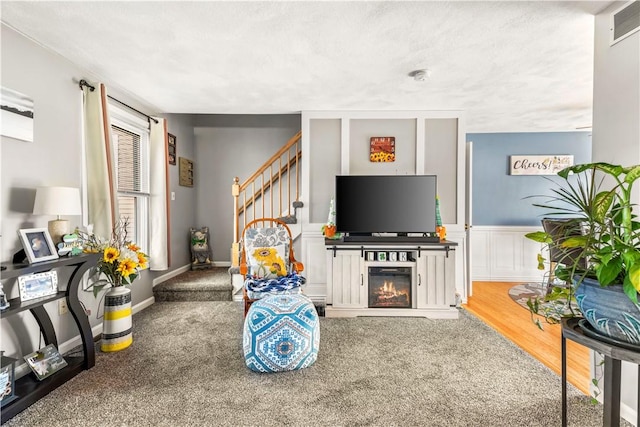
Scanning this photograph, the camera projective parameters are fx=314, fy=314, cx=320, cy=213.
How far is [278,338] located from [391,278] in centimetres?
177

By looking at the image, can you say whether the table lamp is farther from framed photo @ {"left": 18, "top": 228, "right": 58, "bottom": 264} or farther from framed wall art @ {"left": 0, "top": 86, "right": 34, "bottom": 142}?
framed wall art @ {"left": 0, "top": 86, "right": 34, "bottom": 142}

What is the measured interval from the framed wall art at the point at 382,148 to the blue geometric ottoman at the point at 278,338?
2381mm

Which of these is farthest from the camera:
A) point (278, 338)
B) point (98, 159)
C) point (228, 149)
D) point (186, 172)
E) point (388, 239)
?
point (228, 149)

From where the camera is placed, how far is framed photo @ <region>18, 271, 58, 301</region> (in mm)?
2004

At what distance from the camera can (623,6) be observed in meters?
1.87

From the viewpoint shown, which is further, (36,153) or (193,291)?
(193,291)

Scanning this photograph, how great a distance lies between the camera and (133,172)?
3822 mm

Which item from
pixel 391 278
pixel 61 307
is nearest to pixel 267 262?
pixel 391 278

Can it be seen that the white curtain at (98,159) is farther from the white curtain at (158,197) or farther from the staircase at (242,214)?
the staircase at (242,214)

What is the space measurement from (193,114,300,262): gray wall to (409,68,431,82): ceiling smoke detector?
2.55 metres

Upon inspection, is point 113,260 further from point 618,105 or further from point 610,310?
point 618,105

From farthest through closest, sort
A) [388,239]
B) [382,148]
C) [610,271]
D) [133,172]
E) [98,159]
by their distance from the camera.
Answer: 1. [382,148]
2. [133,172]
3. [388,239]
4. [98,159]
5. [610,271]

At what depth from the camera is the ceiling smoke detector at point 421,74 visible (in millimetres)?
2807

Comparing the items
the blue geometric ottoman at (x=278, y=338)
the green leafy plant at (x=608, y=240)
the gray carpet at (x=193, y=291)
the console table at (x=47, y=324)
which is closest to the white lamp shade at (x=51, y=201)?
the console table at (x=47, y=324)
